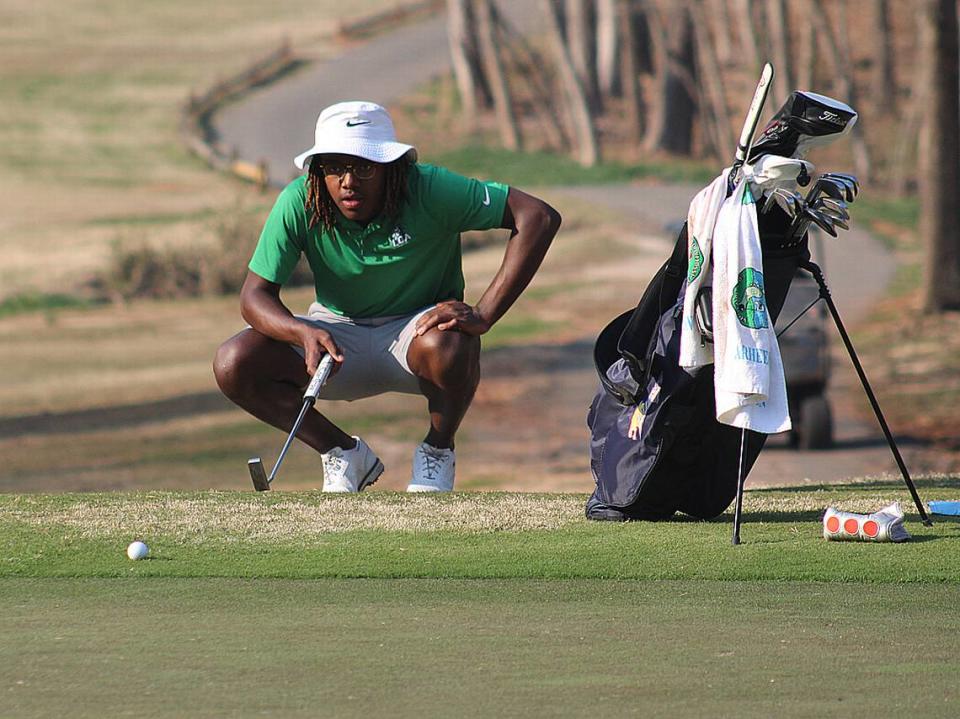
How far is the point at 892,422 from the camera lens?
49.6 ft

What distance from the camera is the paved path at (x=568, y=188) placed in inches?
524

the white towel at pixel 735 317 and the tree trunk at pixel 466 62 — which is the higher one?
the white towel at pixel 735 317

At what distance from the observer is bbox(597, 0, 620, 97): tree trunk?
3738 cm

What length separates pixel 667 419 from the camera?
18.0ft

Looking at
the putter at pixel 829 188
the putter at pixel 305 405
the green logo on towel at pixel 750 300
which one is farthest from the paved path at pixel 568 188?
the green logo on towel at pixel 750 300

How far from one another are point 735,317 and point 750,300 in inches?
2.9

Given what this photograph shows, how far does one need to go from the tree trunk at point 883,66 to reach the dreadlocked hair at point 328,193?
95.1 feet

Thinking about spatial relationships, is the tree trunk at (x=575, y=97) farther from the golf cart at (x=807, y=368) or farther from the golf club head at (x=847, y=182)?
the golf club head at (x=847, y=182)

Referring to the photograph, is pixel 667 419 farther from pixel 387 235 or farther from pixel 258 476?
pixel 258 476

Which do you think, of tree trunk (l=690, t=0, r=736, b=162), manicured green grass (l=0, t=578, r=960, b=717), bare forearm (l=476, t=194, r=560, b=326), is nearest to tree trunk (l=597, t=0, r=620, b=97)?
tree trunk (l=690, t=0, r=736, b=162)

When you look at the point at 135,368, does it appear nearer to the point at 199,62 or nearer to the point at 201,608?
the point at 201,608

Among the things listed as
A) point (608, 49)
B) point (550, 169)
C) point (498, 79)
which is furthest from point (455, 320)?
point (608, 49)

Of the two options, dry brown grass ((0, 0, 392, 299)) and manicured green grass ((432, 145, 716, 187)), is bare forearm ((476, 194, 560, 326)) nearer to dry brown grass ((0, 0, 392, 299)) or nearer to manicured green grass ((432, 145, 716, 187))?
dry brown grass ((0, 0, 392, 299))

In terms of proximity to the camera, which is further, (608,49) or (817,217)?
(608,49)
